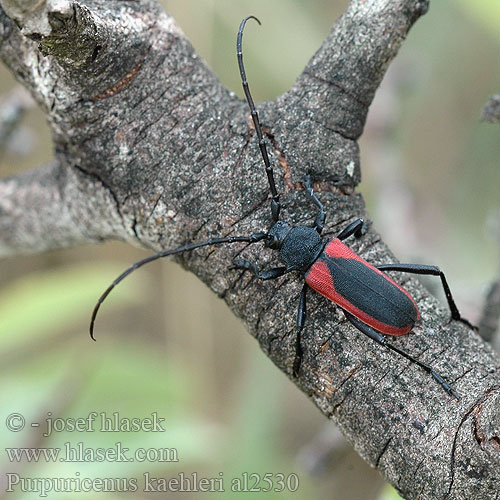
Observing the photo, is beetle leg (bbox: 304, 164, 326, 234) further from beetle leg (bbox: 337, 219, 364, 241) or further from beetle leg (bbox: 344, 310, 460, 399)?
beetle leg (bbox: 344, 310, 460, 399)

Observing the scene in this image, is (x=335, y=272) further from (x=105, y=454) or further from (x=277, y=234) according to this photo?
(x=105, y=454)

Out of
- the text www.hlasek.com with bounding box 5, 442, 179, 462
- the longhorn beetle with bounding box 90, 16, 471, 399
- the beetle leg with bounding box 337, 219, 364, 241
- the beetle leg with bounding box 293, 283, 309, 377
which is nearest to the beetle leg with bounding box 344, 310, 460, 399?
the longhorn beetle with bounding box 90, 16, 471, 399

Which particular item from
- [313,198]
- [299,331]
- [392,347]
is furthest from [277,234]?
[392,347]

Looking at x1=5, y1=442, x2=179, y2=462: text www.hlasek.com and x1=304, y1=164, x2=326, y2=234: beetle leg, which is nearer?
x1=304, y1=164, x2=326, y2=234: beetle leg

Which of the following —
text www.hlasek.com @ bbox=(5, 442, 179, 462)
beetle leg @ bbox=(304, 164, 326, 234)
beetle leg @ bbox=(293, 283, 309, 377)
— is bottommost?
text www.hlasek.com @ bbox=(5, 442, 179, 462)

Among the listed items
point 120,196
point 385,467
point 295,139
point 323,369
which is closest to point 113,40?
point 120,196
